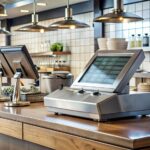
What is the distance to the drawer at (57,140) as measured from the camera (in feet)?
5.19

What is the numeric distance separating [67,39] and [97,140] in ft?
18.4

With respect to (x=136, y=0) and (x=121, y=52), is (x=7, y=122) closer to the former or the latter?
(x=121, y=52)

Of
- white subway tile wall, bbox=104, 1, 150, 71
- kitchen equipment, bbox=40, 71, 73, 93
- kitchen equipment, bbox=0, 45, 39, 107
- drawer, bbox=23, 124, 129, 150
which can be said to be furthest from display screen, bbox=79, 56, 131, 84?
white subway tile wall, bbox=104, 1, 150, 71

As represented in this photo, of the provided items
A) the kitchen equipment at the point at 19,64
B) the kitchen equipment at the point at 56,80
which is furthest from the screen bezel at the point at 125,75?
the kitchen equipment at the point at 56,80

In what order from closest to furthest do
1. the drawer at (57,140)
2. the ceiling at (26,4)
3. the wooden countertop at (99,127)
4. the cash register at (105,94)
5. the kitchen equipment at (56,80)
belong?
the wooden countertop at (99,127), the drawer at (57,140), the cash register at (105,94), the kitchen equipment at (56,80), the ceiling at (26,4)

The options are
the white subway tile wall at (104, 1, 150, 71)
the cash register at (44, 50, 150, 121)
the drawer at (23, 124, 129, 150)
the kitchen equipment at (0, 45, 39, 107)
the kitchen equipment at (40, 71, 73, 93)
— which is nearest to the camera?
the drawer at (23, 124, 129, 150)

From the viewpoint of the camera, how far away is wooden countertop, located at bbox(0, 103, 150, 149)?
1448 mm

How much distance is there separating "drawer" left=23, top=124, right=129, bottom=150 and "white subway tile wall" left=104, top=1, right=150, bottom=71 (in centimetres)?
350

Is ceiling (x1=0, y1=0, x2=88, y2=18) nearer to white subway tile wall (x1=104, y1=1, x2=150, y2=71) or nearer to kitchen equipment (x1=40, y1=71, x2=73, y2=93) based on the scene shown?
white subway tile wall (x1=104, y1=1, x2=150, y2=71)

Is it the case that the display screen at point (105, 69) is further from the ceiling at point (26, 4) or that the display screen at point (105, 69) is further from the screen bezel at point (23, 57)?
the ceiling at point (26, 4)

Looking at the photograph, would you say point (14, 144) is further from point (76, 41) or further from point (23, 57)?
point (76, 41)

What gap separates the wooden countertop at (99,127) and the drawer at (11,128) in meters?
0.03

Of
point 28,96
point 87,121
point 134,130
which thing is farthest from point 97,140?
point 28,96

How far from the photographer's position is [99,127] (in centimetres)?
167
